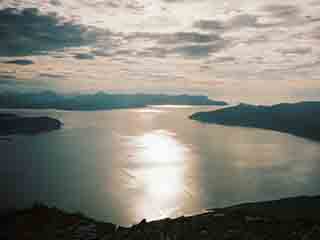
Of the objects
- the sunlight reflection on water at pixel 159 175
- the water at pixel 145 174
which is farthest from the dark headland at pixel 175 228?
the sunlight reflection on water at pixel 159 175

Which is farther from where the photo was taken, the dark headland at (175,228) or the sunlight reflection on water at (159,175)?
the sunlight reflection on water at (159,175)

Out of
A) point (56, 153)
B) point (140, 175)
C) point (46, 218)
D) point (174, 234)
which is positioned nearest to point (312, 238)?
point (174, 234)

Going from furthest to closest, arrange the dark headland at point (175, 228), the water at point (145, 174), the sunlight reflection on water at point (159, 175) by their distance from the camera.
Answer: the water at point (145, 174) → the sunlight reflection on water at point (159, 175) → the dark headland at point (175, 228)

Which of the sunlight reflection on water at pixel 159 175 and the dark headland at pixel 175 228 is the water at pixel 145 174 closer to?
the sunlight reflection on water at pixel 159 175

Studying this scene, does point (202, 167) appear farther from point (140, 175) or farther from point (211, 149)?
point (211, 149)

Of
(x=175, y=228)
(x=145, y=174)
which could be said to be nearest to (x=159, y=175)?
(x=145, y=174)
